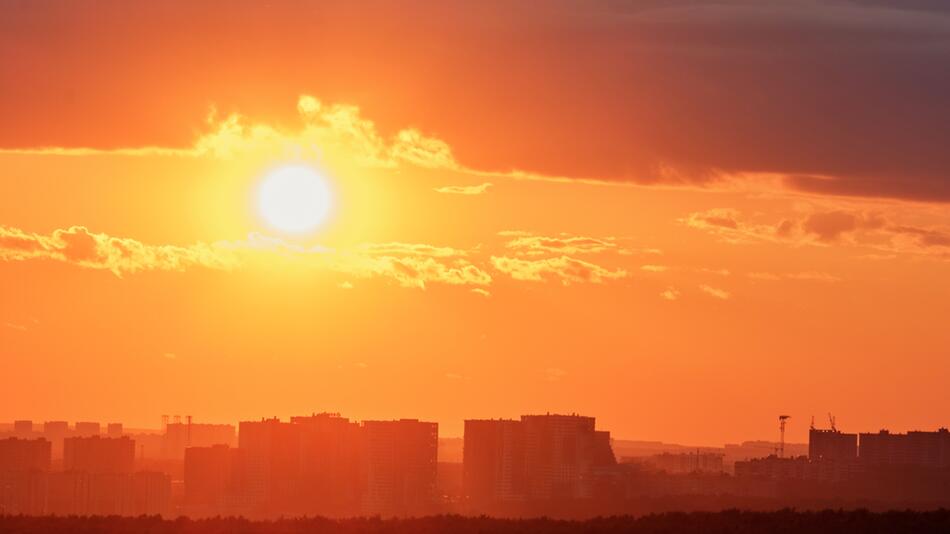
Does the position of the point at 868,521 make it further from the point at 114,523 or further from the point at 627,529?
the point at 114,523

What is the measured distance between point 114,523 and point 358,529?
412 inches

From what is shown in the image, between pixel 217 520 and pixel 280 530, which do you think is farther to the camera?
pixel 217 520

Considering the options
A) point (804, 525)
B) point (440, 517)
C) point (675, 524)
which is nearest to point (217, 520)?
point (440, 517)

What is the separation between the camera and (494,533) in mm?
71625

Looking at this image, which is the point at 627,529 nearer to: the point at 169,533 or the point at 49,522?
the point at 169,533

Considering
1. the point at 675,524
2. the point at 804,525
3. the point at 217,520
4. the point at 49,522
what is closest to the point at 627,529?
the point at 675,524

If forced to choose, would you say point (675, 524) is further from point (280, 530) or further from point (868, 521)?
point (280, 530)

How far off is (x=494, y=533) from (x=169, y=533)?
13.2 metres

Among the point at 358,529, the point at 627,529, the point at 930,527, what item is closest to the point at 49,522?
the point at 358,529

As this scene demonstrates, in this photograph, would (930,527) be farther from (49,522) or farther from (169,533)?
(49,522)

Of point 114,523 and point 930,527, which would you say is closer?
point 930,527

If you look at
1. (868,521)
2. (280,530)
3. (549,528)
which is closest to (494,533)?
(549,528)

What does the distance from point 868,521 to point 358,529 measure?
67.8 feet

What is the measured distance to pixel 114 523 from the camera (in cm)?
7462
